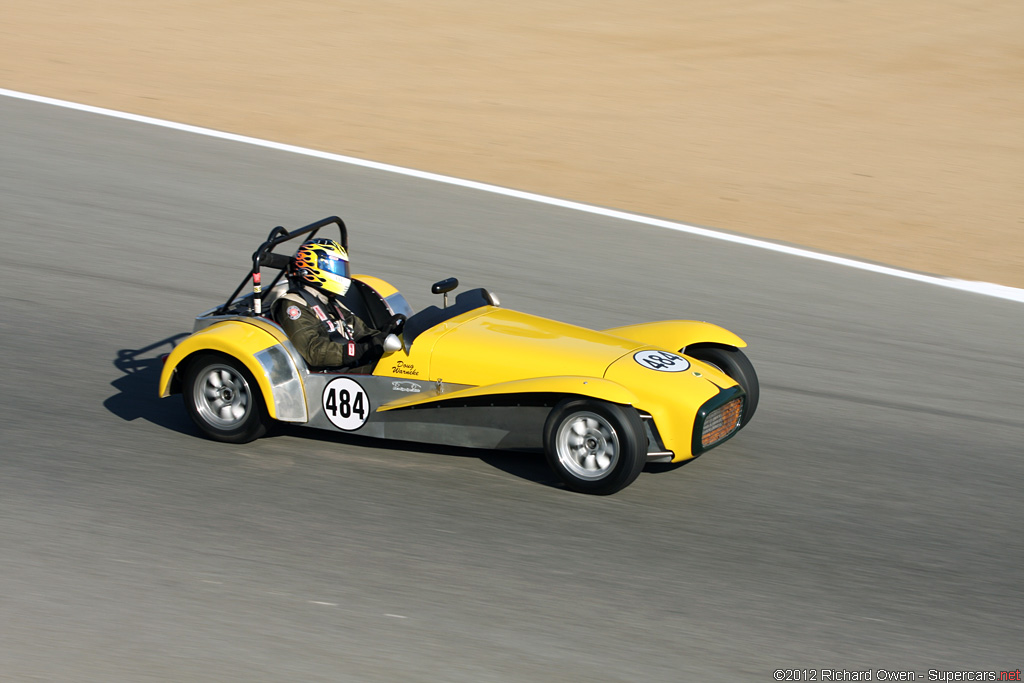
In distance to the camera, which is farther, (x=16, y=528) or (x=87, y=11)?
(x=87, y=11)

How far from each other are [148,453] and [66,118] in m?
7.79

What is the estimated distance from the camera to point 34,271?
8891mm

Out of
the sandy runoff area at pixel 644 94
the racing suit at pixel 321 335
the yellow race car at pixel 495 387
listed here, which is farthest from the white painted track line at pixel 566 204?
the racing suit at pixel 321 335

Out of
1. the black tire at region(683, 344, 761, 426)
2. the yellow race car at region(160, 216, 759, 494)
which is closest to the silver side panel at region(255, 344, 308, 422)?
the yellow race car at region(160, 216, 759, 494)

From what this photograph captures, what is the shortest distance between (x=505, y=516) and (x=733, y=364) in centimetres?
177

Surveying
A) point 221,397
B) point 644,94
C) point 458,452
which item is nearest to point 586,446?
point 458,452

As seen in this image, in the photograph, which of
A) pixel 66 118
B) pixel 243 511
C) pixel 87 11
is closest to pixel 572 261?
pixel 243 511

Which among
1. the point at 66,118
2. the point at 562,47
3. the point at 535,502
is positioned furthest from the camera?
the point at 562,47

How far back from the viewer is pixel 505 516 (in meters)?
5.71

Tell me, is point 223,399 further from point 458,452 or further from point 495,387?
point 495,387

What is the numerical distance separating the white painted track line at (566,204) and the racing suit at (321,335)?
5.21 meters

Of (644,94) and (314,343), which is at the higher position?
(644,94)

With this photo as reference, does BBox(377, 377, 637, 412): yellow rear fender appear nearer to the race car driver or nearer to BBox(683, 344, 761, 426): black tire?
the race car driver

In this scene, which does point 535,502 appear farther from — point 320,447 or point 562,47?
point 562,47
